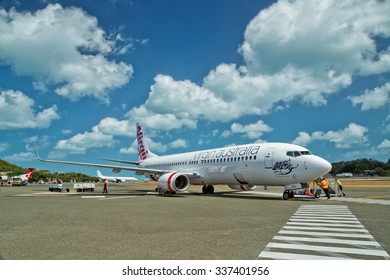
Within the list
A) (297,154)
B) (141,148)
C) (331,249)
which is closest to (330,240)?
(331,249)

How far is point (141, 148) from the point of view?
47.1 meters

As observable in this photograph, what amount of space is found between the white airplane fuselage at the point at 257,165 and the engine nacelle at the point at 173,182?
165cm

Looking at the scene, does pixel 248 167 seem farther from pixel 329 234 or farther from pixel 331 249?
pixel 331 249

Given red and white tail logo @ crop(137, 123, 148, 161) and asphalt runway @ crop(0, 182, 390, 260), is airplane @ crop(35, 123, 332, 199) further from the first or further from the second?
red and white tail logo @ crop(137, 123, 148, 161)

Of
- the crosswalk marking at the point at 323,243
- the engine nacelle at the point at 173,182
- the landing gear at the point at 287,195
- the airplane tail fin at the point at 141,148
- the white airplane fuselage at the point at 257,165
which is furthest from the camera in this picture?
the airplane tail fin at the point at 141,148

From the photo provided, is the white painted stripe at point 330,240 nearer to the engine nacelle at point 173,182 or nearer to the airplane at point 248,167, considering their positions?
the airplane at point 248,167

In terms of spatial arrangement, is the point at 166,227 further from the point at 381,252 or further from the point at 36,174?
the point at 36,174

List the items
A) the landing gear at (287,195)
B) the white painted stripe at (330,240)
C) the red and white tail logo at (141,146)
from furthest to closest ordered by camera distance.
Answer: the red and white tail logo at (141,146) → the landing gear at (287,195) → the white painted stripe at (330,240)

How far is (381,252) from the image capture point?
21.3ft

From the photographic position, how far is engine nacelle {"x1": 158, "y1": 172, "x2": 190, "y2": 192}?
27.2 metres

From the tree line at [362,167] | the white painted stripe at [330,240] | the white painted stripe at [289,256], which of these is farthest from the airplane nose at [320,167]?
the tree line at [362,167]

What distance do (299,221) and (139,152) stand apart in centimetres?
3806

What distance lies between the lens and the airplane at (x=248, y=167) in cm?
2123

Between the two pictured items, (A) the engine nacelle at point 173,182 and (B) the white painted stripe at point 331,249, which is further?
(A) the engine nacelle at point 173,182
